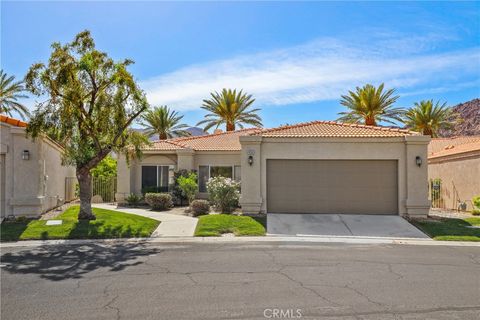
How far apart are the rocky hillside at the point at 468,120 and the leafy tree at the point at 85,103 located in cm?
4894

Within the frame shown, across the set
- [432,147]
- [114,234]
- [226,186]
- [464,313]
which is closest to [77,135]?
[114,234]

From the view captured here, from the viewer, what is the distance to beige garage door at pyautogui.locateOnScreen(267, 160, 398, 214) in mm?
17797

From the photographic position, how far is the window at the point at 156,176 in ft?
78.5

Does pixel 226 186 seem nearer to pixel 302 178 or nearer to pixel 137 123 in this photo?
pixel 302 178

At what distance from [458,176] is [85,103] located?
19.2m

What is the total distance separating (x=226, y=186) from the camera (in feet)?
61.0

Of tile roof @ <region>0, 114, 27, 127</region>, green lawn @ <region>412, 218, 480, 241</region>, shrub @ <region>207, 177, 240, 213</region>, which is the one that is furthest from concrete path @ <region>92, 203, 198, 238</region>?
green lawn @ <region>412, 218, 480, 241</region>

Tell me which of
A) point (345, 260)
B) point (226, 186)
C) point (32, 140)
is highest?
point (32, 140)

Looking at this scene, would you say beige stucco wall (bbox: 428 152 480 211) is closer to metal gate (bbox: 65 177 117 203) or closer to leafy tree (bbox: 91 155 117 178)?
metal gate (bbox: 65 177 117 203)

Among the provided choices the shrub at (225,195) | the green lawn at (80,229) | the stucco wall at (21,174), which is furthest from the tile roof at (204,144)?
the green lawn at (80,229)

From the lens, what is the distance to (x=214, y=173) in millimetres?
23859

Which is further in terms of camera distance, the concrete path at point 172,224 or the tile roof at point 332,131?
the tile roof at point 332,131

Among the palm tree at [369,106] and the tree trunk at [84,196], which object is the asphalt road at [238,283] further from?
the palm tree at [369,106]

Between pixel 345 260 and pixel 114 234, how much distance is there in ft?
24.6
